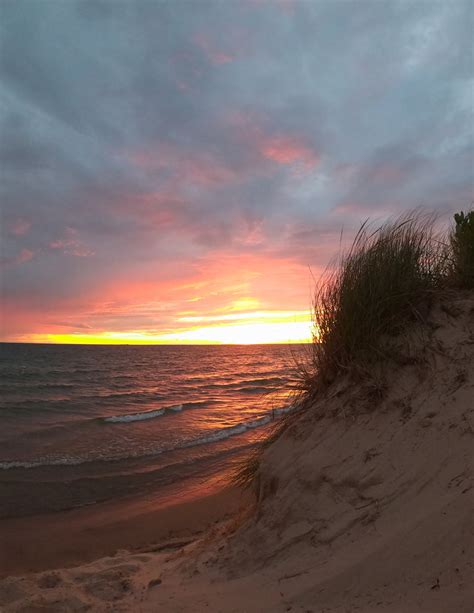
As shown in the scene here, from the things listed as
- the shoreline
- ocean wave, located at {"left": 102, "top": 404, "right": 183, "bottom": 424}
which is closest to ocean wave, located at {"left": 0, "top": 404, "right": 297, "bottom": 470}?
ocean wave, located at {"left": 102, "top": 404, "right": 183, "bottom": 424}

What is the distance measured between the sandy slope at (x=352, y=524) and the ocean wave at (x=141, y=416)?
33.9ft

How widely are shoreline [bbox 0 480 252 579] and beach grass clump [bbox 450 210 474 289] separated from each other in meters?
3.83

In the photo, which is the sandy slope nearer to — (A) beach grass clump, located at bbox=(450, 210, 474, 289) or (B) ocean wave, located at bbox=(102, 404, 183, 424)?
(A) beach grass clump, located at bbox=(450, 210, 474, 289)

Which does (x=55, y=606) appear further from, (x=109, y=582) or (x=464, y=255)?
(x=464, y=255)

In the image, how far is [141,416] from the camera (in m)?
15.8

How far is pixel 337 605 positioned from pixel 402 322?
305cm

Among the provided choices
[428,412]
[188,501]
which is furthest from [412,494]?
[188,501]

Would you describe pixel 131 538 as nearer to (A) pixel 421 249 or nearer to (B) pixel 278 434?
(B) pixel 278 434

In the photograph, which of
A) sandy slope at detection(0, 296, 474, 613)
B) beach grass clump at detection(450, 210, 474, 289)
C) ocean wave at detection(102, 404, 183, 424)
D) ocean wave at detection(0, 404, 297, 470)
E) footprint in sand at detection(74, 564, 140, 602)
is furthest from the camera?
ocean wave at detection(102, 404, 183, 424)

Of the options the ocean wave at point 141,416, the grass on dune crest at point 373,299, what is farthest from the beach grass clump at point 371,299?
the ocean wave at point 141,416

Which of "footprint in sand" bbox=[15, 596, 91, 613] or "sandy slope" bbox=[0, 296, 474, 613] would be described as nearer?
"sandy slope" bbox=[0, 296, 474, 613]

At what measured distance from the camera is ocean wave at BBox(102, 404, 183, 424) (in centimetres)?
1494

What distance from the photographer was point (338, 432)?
423 cm

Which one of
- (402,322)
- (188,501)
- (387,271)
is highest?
(387,271)
